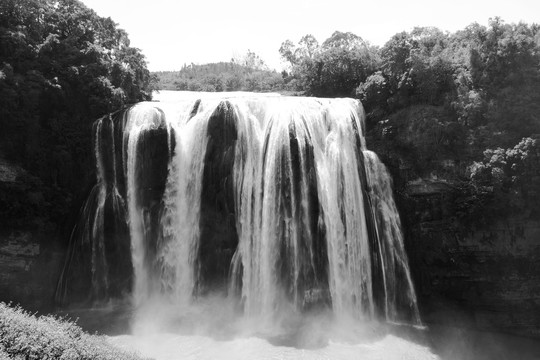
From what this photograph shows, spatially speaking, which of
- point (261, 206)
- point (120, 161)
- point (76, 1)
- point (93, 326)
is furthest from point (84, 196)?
point (76, 1)

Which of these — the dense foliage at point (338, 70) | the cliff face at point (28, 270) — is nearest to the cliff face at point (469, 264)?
the dense foliage at point (338, 70)

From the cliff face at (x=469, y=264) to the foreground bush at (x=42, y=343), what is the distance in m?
14.3

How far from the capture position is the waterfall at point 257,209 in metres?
21.3

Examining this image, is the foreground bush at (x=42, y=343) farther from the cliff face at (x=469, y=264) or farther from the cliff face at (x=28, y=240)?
the cliff face at (x=469, y=264)

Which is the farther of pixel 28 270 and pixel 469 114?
pixel 469 114

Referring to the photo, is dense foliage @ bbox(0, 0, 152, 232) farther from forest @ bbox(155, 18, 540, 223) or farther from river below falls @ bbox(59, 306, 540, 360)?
forest @ bbox(155, 18, 540, 223)

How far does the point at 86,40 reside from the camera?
27906 millimetres

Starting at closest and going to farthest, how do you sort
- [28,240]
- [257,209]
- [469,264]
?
[257,209]
[469,264]
[28,240]

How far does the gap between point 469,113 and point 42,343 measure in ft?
67.9

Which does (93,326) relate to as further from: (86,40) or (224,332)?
(86,40)

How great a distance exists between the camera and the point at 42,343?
13773mm

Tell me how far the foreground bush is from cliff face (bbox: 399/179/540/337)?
14347 millimetres

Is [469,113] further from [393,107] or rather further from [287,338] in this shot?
[287,338]

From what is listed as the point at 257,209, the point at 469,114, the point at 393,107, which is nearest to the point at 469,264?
the point at 469,114
